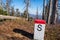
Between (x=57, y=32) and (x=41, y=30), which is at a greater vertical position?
(x=41, y=30)

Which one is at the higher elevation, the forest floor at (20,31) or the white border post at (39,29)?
the white border post at (39,29)

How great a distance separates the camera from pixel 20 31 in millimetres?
10398

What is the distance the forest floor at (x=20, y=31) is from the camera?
9.54 metres

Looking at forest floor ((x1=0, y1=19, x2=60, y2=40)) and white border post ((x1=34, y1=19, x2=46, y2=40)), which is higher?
white border post ((x1=34, y1=19, x2=46, y2=40))

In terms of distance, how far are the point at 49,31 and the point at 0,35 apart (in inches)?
110

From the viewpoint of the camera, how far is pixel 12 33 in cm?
998

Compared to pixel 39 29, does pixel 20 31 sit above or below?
below

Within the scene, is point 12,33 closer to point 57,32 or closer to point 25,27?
point 25,27

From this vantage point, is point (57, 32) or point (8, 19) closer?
point (57, 32)

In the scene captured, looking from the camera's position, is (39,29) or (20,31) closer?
(39,29)

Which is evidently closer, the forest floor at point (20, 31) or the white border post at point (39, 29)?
the white border post at point (39, 29)

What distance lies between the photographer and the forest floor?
31.3 feet

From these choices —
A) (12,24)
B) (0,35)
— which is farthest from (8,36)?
(12,24)

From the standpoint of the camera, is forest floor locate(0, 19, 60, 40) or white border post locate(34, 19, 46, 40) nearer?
white border post locate(34, 19, 46, 40)
